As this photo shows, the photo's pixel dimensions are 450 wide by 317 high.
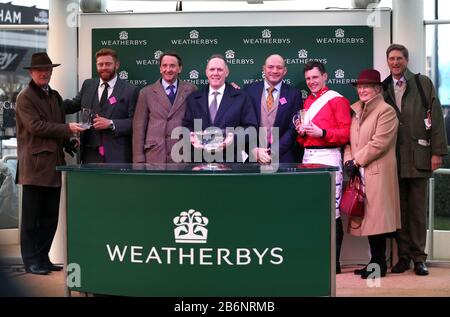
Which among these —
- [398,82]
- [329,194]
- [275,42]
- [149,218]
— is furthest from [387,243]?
[149,218]

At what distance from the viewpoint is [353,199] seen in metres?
6.30

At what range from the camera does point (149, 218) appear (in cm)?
463

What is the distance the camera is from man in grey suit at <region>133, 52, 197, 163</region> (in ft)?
21.2

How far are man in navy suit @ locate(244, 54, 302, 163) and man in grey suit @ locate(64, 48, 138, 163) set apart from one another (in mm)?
1062

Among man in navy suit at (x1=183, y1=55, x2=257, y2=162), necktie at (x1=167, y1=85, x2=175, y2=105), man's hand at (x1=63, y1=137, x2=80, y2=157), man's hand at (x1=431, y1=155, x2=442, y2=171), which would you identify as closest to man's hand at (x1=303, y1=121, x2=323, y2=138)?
man in navy suit at (x1=183, y1=55, x2=257, y2=162)

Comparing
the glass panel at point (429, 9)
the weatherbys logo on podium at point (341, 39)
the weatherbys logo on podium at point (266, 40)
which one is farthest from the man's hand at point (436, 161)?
the weatherbys logo on podium at point (266, 40)

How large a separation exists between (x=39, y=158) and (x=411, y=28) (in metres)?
3.35

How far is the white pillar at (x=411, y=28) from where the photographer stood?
6898 mm

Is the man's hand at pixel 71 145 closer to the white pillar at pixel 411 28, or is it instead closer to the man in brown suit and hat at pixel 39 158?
the man in brown suit and hat at pixel 39 158

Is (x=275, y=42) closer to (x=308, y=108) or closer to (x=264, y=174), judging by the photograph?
(x=308, y=108)

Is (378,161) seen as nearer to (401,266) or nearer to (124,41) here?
(401,266)

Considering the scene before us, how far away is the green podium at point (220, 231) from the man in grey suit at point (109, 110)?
A: 75.4 inches

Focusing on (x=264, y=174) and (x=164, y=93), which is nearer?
(x=264, y=174)
